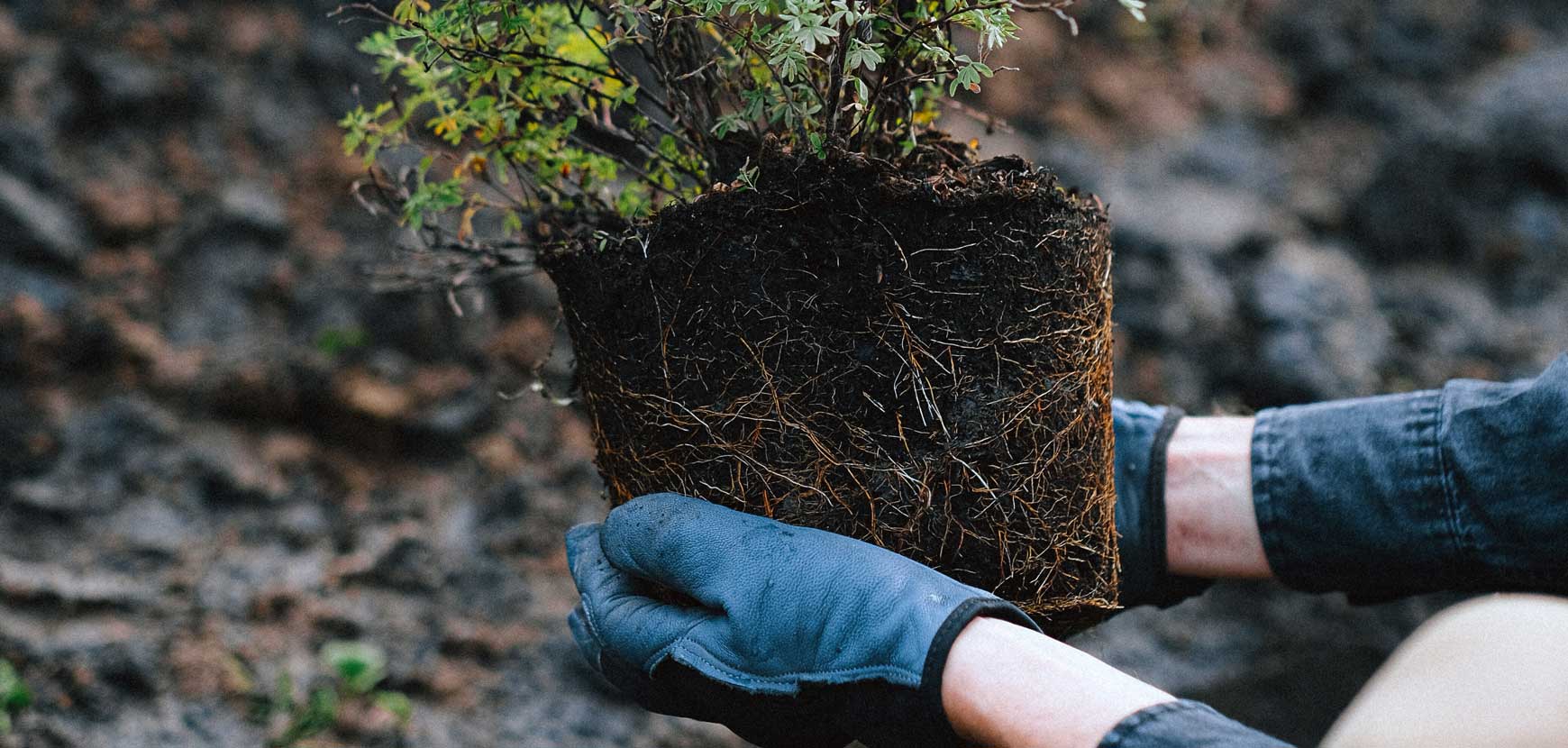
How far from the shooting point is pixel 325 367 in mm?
2615

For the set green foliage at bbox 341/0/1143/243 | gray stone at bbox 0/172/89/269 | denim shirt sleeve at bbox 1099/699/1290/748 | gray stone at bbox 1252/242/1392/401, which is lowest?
gray stone at bbox 0/172/89/269

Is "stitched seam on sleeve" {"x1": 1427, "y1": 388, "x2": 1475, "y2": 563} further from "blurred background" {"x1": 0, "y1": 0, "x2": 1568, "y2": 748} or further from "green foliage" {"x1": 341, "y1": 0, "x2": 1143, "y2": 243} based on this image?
"blurred background" {"x1": 0, "y1": 0, "x2": 1568, "y2": 748}

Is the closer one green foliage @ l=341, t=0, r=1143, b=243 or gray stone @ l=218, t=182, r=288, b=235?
green foliage @ l=341, t=0, r=1143, b=243

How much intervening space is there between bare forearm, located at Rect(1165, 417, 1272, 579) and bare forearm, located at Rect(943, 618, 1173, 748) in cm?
48

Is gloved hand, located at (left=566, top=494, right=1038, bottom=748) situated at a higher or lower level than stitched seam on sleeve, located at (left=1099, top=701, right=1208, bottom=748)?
lower

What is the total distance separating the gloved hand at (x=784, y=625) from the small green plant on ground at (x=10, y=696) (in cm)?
160

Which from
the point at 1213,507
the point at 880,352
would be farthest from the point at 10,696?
the point at 1213,507

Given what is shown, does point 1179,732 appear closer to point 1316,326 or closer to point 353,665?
point 353,665

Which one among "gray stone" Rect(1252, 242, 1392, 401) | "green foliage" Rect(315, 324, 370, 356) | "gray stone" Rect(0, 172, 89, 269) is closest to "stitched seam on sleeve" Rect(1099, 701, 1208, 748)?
"green foliage" Rect(315, 324, 370, 356)

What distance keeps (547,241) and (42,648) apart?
67.9 inches

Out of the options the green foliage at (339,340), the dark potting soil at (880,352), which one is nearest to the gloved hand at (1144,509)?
the dark potting soil at (880,352)

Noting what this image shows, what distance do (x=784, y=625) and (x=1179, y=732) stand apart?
1.33 feet

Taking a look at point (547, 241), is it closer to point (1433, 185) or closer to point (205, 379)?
point (205, 379)

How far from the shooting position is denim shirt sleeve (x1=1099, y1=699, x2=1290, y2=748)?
0.89 meters
